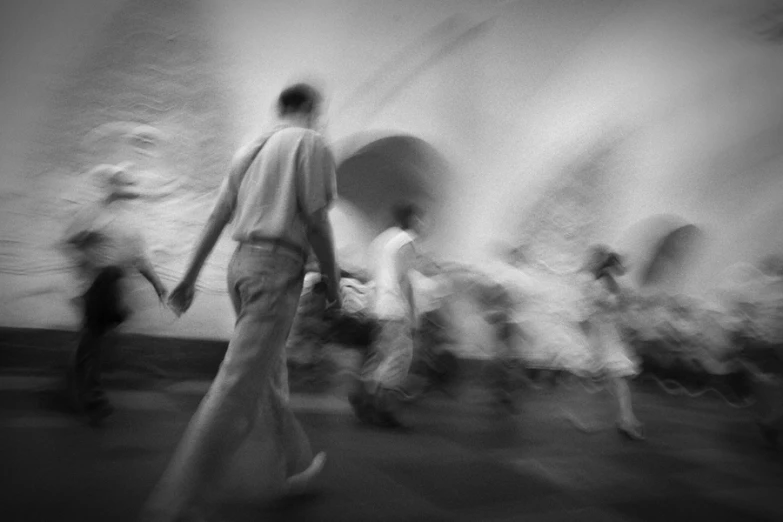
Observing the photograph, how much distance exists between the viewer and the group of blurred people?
70.0 inches

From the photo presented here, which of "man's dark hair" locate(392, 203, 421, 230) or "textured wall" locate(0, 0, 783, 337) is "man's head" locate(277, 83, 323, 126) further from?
"textured wall" locate(0, 0, 783, 337)

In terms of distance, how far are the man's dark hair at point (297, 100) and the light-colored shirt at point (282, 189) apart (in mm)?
224

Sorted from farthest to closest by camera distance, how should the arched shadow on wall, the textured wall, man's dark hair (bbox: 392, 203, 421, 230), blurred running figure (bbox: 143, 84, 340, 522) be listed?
the arched shadow on wall < the textured wall < man's dark hair (bbox: 392, 203, 421, 230) < blurred running figure (bbox: 143, 84, 340, 522)

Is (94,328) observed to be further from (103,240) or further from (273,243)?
(273,243)

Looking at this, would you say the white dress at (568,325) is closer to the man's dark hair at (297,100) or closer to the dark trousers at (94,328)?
the man's dark hair at (297,100)

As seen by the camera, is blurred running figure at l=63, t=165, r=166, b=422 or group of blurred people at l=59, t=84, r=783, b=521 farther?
blurred running figure at l=63, t=165, r=166, b=422

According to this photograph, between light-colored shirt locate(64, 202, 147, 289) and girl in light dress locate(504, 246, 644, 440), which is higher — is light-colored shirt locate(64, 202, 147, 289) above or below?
above

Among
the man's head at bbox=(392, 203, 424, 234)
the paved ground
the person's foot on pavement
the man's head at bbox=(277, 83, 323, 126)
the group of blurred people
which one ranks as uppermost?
the man's head at bbox=(277, 83, 323, 126)

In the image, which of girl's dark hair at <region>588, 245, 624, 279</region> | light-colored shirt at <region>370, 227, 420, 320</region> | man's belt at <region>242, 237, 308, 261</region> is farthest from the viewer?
girl's dark hair at <region>588, 245, 624, 279</region>

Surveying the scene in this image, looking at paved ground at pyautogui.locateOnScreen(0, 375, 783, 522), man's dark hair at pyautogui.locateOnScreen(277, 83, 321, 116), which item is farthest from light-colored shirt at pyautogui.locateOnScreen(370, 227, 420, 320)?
man's dark hair at pyautogui.locateOnScreen(277, 83, 321, 116)

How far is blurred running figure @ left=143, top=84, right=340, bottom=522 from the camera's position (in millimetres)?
1702

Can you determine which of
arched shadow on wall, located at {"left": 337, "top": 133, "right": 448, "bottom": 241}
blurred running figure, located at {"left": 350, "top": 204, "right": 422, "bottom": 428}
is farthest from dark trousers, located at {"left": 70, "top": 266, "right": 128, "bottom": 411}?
arched shadow on wall, located at {"left": 337, "top": 133, "right": 448, "bottom": 241}

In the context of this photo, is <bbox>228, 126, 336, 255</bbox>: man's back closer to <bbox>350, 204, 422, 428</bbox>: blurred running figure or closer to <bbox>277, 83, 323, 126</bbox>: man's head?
<bbox>277, 83, 323, 126</bbox>: man's head

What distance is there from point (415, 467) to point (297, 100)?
6.24ft
